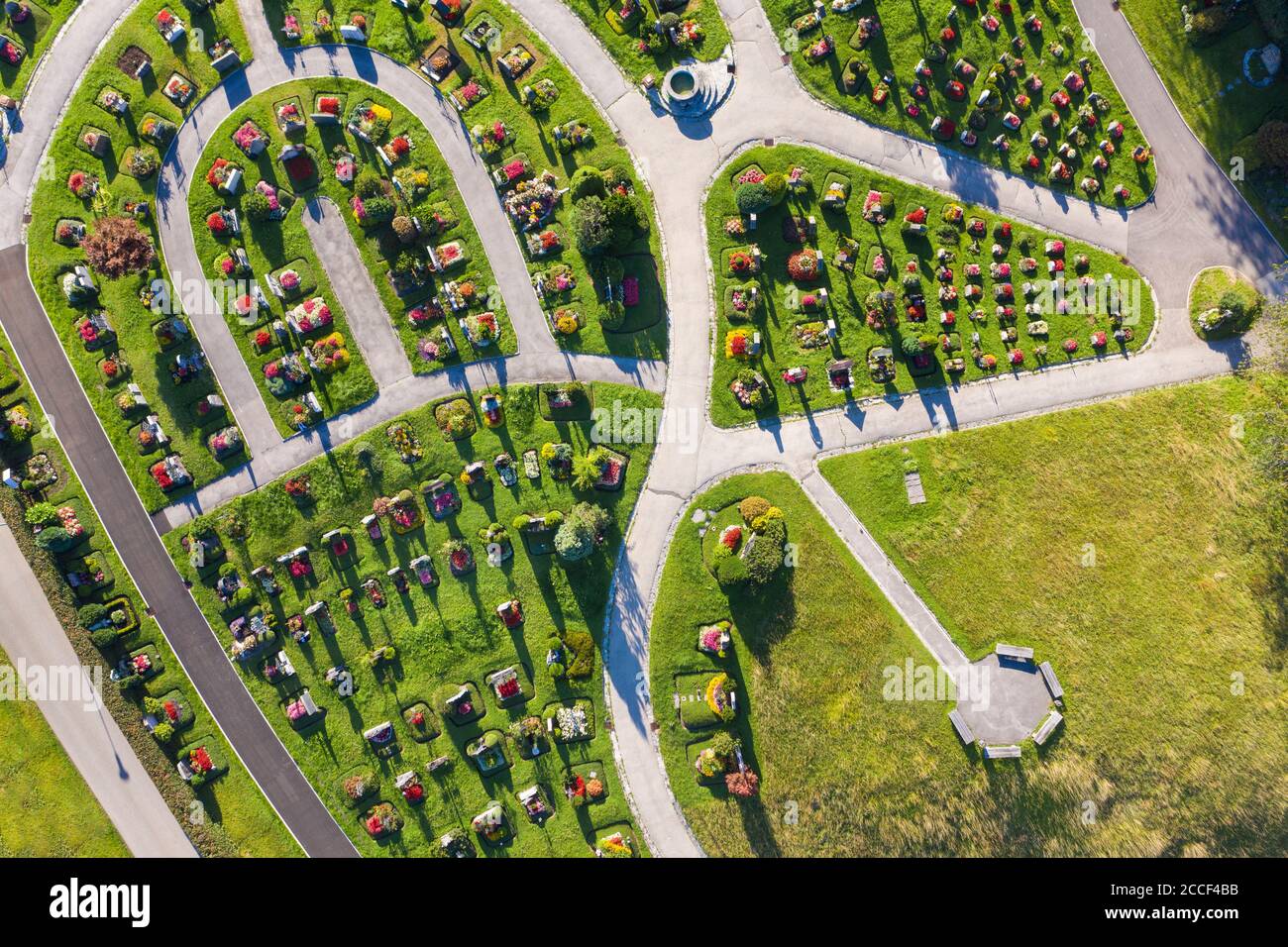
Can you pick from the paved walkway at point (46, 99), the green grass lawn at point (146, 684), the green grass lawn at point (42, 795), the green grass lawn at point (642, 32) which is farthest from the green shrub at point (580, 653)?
the paved walkway at point (46, 99)

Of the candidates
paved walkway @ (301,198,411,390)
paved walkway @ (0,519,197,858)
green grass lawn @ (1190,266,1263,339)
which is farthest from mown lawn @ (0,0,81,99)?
green grass lawn @ (1190,266,1263,339)

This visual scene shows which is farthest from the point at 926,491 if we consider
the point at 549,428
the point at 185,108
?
the point at 185,108

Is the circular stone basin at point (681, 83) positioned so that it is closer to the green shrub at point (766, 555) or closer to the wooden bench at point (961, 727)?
the green shrub at point (766, 555)

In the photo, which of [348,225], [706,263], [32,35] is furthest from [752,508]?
[32,35]

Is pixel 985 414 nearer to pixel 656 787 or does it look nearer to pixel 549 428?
pixel 549 428

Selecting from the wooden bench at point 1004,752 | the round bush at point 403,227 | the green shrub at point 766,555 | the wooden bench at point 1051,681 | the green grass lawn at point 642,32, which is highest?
the green grass lawn at point 642,32

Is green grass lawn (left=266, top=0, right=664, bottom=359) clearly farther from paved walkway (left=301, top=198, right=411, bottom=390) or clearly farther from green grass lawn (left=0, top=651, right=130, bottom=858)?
green grass lawn (left=0, top=651, right=130, bottom=858)

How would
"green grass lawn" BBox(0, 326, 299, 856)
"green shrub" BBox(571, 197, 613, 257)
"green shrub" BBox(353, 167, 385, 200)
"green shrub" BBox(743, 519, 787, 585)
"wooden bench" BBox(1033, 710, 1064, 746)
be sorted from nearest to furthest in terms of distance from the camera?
"green shrub" BBox(571, 197, 613, 257)
"green shrub" BBox(743, 519, 787, 585)
"wooden bench" BBox(1033, 710, 1064, 746)
"green shrub" BBox(353, 167, 385, 200)
"green grass lawn" BBox(0, 326, 299, 856)
